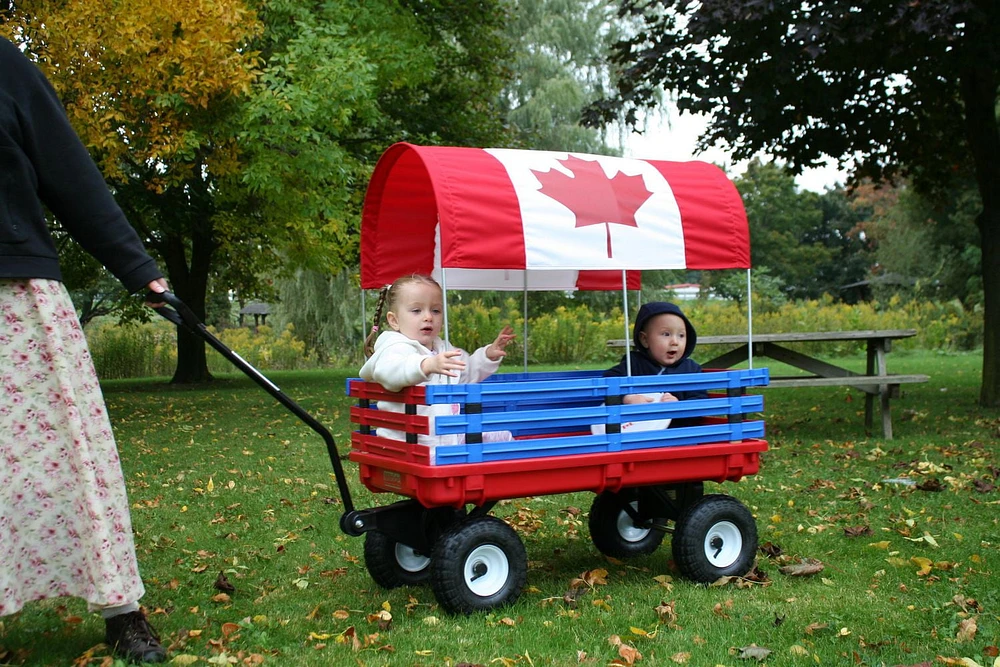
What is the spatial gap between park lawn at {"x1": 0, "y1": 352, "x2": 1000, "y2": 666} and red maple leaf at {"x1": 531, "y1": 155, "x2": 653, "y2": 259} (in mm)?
1622

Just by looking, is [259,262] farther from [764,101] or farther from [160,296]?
[160,296]

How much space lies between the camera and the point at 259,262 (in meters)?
19.9

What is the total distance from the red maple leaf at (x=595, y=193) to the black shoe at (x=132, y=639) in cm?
238

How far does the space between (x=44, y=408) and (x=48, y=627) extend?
116cm

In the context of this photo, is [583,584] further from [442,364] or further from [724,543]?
[442,364]

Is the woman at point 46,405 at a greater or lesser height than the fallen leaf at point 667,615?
greater

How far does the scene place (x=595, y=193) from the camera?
4.73 metres

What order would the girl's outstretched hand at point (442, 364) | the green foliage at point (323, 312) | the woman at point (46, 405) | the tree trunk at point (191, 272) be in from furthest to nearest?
the green foliage at point (323, 312), the tree trunk at point (191, 272), the girl's outstretched hand at point (442, 364), the woman at point (46, 405)

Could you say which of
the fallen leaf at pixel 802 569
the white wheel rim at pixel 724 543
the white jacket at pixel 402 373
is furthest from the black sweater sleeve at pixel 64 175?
the fallen leaf at pixel 802 569

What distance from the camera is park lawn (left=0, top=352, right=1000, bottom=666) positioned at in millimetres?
3900

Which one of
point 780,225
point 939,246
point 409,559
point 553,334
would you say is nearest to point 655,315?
point 409,559

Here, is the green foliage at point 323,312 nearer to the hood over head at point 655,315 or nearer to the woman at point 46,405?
the hood over head at point 655,315

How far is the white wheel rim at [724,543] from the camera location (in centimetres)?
490

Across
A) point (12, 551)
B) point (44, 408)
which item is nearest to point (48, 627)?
point (12, 551)
